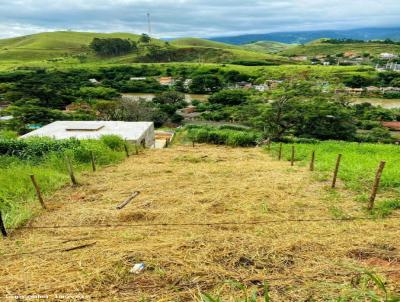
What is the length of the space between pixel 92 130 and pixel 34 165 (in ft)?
25.9

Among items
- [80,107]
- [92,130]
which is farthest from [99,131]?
[80,107]

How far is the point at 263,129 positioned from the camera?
23016 millimetres

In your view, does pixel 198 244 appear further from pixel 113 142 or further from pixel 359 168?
pixel 113 142

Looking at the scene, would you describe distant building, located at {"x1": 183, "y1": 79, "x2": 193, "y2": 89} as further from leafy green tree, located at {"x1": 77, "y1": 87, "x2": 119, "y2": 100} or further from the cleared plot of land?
the cleared plot of land

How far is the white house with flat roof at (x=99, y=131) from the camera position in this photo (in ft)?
54.2

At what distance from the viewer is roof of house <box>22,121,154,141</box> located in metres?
16.6

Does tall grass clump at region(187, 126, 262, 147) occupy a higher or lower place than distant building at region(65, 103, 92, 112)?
higher

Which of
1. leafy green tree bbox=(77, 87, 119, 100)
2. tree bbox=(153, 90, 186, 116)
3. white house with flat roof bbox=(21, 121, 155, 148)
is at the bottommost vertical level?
tree bbox=(153, 90, 186, 116)

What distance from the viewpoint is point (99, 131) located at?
1777 cm

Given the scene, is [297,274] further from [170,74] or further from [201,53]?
[201,53]

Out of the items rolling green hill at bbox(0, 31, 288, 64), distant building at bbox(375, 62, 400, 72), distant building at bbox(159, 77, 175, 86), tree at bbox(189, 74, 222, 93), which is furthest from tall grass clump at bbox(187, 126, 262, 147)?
distant building at bbox(375, 62, 400, 72)

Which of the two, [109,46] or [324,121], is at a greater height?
[109,46]

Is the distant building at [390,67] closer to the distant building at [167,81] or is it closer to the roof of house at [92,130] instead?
the distant building at [167,81]

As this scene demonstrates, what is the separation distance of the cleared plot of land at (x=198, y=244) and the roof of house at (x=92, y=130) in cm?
943
